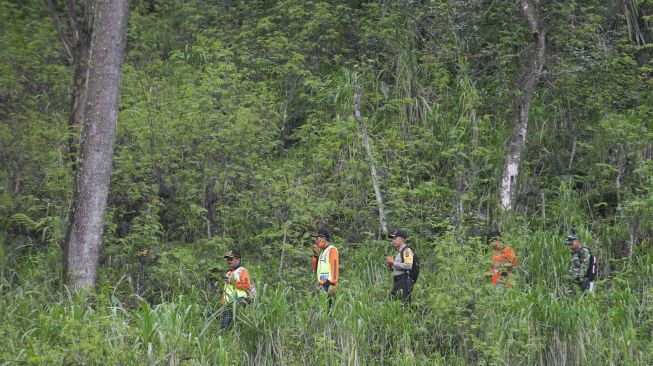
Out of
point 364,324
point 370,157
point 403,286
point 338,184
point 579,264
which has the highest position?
point 370,157

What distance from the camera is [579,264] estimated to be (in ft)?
37.6

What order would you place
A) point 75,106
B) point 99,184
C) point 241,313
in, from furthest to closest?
point 75,106
point 99,184
point 241,313

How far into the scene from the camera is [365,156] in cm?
1373

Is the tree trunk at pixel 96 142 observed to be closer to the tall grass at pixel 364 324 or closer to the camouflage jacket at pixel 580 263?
the tall grass at pixel 364 324

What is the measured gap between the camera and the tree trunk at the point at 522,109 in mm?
13617

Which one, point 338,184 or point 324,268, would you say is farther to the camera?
point 338,184

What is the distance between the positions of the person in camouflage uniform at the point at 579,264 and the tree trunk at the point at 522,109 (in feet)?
6.73

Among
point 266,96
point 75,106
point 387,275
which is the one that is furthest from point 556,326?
point 75,106

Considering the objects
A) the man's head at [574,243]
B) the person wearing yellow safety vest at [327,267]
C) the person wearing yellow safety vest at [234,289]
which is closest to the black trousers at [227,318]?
the person wearing yellow safety vest at [234,289]

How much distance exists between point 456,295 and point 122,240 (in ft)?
14.9

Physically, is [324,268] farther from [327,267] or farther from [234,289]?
[234,289]

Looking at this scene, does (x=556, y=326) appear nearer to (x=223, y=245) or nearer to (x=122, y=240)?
(x=223, y=245)

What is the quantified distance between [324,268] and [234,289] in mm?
1233

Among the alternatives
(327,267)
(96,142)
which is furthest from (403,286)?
(96,142)
